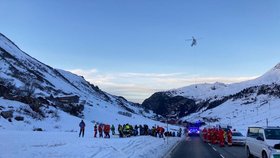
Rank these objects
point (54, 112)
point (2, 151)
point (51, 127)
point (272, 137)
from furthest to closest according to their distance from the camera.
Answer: point (54, 112) → point (51, 127) → point (2, 151) → point (272, 137)

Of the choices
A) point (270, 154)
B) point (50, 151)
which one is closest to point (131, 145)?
point (50, 151)

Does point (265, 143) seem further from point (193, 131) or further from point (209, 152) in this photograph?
point (193, 131)

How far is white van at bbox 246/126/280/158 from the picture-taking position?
55.1 ft

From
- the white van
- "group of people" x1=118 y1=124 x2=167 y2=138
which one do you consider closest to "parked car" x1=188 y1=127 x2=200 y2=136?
"group of people" x1=118 y1=124 x2=167 y2=138

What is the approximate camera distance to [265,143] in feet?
59.2

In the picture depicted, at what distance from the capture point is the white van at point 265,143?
1680cm

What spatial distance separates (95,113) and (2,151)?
246ft

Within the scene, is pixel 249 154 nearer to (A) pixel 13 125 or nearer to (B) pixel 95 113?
(A) pixel 13 125

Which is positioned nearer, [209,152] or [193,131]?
[209,152]

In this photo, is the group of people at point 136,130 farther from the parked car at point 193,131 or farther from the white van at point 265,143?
the parked car at point 193,131

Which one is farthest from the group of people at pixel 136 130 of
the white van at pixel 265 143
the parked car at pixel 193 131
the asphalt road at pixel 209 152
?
the parked car at pixel 193 131

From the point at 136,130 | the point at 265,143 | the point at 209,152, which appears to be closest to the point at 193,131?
the point at 136,130

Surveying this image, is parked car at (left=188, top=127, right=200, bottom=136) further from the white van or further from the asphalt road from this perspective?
the white van

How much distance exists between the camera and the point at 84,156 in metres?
19.4
